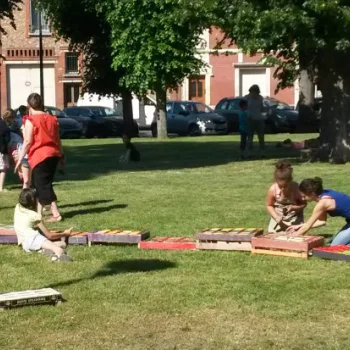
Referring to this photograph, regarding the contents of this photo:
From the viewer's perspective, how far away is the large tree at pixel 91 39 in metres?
34.8

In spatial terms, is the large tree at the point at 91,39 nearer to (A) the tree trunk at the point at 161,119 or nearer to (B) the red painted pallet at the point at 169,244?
(A) the tree trunk at the point at 161,119

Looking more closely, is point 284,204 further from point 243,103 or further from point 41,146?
point 243,103

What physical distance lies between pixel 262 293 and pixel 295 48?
43.6 feet

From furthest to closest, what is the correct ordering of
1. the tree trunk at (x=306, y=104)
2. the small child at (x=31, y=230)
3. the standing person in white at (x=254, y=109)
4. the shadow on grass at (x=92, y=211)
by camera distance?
the tree trunk at (x=306, y=104) < the standing person in white at (x=254, y=109) < the shadow on grass at (x=92, y=211) < the small child at (x=31, y=230)

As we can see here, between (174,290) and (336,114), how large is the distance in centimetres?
1424

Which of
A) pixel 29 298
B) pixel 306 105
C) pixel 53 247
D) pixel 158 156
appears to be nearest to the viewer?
pixel 29 298

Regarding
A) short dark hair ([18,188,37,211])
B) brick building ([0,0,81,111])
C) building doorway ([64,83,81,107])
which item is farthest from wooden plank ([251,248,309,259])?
building doorway ([64,83,81,107])

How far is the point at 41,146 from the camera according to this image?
13.6 meters

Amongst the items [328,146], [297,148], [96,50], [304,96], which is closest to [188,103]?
[304,96]

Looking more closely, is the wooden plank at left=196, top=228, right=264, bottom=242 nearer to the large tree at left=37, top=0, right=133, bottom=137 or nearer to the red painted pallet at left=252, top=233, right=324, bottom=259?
the red painted pallet at left=252, top=233, right=324, bottom=259

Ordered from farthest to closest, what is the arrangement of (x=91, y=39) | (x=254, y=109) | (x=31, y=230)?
1. (x=91, y=39)
2. (x=254, y=109)
3. (x=31, y=230)


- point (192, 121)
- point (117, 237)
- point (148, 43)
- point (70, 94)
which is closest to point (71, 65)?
point (70, 94)

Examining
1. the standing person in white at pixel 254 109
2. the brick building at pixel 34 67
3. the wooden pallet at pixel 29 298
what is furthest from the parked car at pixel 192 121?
the wooden pallet at pixel 29 298

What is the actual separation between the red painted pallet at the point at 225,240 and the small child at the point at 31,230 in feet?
5.04
